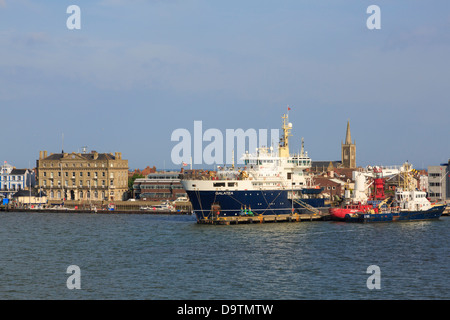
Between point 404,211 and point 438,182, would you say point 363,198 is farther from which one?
point 438,182

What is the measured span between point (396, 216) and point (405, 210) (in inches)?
Answer: 75.4

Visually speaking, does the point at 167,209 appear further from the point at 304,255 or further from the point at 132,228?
the point at 304,255

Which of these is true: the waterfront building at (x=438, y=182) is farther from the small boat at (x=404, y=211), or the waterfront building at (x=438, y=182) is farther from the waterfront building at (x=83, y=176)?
the waterfront building at (x=83, y=176)

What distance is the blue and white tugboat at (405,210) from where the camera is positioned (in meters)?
84.9

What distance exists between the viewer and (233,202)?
79.6 meters

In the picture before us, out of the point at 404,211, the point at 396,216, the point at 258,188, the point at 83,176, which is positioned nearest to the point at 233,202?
the point at 258,188

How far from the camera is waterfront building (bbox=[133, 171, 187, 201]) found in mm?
134700

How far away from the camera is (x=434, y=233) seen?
7175 cm

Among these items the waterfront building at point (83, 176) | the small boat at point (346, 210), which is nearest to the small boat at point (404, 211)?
the small boat at point (346, 210)

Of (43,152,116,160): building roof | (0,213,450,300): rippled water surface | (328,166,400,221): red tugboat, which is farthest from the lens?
(43,152,116,160): building roof

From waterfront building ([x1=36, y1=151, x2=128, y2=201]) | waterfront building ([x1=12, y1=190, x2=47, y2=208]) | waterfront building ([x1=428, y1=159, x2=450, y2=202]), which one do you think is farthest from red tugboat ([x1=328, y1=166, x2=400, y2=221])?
waterfront building ([x1=12, y1=190, x2=47, y2=208])

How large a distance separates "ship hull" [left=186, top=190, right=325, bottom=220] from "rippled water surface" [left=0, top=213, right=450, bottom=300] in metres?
3.18

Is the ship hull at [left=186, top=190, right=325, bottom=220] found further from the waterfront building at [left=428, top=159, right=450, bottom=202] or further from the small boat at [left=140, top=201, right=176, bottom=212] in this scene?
the waterfront building at [left=428, top=159, right=450, bottom=202]
